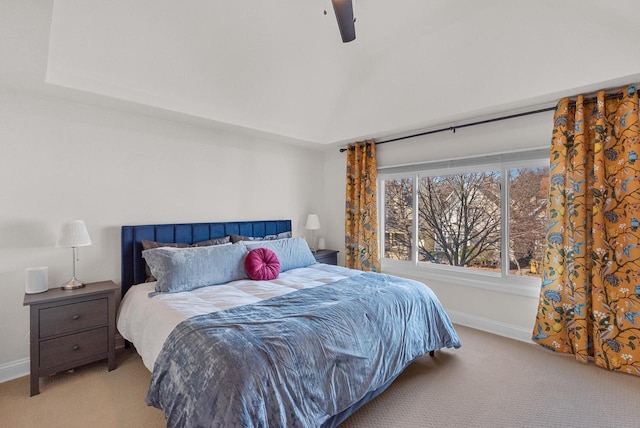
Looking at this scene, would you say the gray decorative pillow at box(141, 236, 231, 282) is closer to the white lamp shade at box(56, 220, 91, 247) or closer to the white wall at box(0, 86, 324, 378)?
the white wall at box(0, 86, 324, 378)

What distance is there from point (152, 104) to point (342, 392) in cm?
280

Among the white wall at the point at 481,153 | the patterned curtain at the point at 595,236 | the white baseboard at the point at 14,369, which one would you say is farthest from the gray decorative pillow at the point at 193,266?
the patterned curtain at the point at 595,236

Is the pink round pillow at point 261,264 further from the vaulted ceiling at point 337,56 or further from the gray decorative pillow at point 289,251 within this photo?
the vaulted ceiling at point 337,56

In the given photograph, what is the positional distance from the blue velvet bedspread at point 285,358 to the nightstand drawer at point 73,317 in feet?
3.53

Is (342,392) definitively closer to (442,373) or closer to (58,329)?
(442,373)

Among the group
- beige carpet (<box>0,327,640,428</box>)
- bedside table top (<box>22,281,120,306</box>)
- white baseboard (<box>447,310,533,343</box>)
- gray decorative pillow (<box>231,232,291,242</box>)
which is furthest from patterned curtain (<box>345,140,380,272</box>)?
bedside table top (<box>22,281,120,306</box>)

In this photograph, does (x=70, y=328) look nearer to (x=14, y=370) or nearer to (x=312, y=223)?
(x=14, y=370)

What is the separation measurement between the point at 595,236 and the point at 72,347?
166 inches

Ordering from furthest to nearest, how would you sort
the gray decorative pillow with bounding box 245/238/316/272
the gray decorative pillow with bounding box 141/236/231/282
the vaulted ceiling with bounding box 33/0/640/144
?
the gray decorative pillow with bounding box 245/238/316/272 < the gray decorative pillow with bounding box 141/236/231/282 < the vaulted ceiling with bounding box 33/0/640/144

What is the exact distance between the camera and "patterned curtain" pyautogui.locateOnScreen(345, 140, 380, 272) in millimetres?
4039

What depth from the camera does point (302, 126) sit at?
13.1ft

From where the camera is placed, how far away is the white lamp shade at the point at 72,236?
7.55 ft

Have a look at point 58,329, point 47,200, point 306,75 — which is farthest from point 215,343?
point 306,75

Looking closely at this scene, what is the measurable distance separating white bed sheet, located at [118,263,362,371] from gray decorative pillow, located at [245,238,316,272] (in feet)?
0.72
